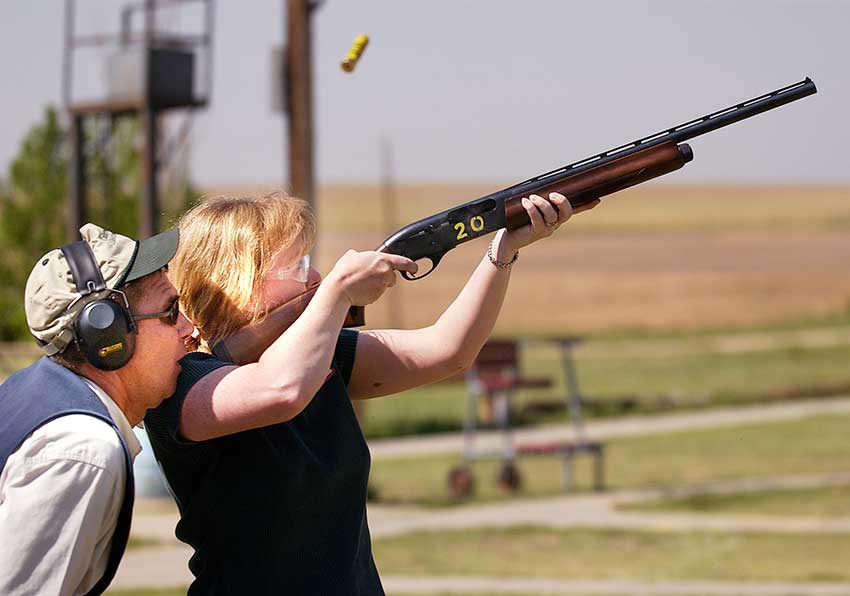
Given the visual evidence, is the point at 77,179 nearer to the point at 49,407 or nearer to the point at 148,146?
the point at 148,146

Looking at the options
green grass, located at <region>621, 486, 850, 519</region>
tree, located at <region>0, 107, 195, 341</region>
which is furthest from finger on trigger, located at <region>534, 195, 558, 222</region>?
tree, located at <region>0, 107, 195, 341</region>

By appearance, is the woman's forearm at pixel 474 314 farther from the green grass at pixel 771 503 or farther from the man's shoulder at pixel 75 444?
the green grass at pixel 771 503

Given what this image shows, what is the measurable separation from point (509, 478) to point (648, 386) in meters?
10.6

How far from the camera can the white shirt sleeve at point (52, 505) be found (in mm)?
2561

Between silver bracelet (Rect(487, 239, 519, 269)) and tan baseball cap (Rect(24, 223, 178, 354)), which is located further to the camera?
silver bracelet (Rect(487, 239, 519, 269))

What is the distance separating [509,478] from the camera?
550 inches

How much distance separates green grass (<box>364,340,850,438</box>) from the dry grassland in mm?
8133

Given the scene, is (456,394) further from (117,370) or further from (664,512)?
(117,370)

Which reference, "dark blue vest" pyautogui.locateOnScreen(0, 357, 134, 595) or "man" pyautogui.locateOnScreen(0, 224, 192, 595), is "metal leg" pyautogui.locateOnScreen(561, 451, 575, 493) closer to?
"man" pyautogui.locateOnScreen(0, 224, 192, 595)

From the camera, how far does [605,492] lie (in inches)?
531

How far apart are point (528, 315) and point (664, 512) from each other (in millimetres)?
30377

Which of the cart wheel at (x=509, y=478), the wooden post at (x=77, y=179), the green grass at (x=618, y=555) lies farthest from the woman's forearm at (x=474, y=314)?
the wooden post at (x=77, y=179)

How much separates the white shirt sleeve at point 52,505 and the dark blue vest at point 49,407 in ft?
0.11

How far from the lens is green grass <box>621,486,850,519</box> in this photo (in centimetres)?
1201
